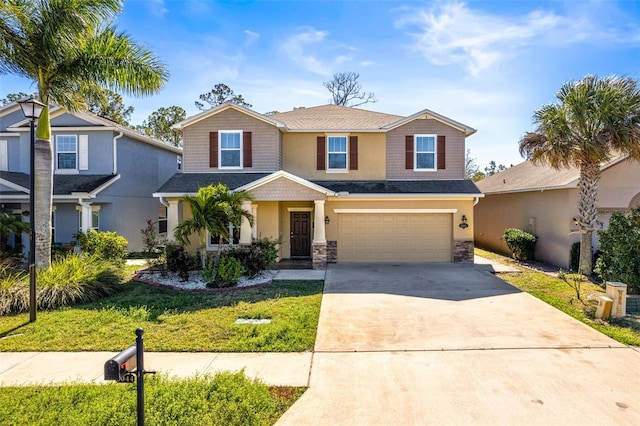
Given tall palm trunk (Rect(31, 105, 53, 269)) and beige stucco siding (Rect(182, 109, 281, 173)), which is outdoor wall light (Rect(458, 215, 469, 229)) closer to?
beige stucco siding (Rect(182, 109, 281, 173))

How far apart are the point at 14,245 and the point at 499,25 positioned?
2004 cm

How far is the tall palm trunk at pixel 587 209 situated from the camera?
11750 millimetres

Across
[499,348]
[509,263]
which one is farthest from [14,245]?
[509,263]

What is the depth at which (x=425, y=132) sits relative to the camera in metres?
15.0

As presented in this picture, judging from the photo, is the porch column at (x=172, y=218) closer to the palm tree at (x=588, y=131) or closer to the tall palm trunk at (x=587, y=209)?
the palm tree at (x=588, y=131)

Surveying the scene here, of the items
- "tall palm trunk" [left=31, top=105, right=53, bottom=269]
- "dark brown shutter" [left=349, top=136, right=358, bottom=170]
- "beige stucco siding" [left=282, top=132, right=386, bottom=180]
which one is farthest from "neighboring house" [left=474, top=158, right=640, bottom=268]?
"tall palm trunk" [left=31, top=105, right=53, bottom=269]

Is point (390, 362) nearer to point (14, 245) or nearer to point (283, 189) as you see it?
point (283, 189)

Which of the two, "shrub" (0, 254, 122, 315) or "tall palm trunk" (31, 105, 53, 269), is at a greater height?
"tall palm trunk" (31, 105, 53, 269)

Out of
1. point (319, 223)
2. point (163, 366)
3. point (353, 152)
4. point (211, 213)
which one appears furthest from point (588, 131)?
point (163, 366)

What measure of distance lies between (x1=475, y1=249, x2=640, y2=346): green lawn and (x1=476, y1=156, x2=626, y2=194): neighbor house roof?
345 centimetres

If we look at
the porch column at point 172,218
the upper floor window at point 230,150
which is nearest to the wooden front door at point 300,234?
the upper floor window at point 230,150

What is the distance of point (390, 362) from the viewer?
5629 millimetres

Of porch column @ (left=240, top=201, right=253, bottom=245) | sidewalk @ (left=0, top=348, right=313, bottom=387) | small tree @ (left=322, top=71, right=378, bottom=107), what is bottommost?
sidewalk @ (left=0, top=348, right=313, bottom=387)

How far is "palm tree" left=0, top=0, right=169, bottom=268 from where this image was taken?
9.19 metres
